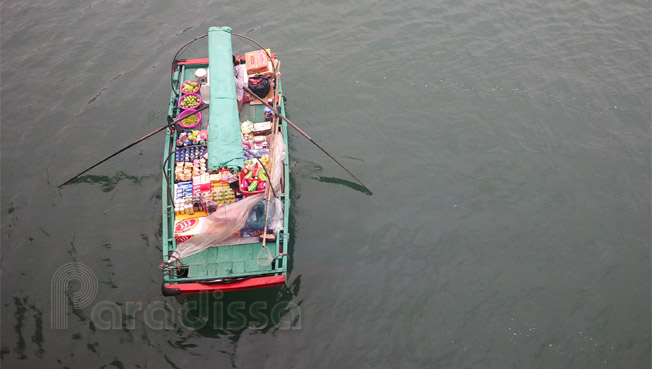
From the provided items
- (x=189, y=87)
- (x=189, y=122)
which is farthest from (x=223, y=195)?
(x=189, y=87)

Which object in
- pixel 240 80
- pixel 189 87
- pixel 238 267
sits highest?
pixel 240 80

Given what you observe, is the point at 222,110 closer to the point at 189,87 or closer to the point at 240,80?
the point at 240,80

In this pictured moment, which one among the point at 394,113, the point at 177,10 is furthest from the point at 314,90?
the point at 177,10

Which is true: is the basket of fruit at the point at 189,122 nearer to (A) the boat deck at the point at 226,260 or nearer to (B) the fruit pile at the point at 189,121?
(B) the fruit pile at the point at 189,121

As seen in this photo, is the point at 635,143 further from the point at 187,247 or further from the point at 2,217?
the point at 2,217

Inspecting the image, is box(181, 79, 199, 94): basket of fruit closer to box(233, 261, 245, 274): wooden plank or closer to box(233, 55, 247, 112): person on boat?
box(233, 55, 247, 112): person on boat

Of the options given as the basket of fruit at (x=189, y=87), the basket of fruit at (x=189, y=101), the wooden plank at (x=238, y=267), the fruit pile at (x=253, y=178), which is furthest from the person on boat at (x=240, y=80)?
the wooden plank at (x=238, y=267)
